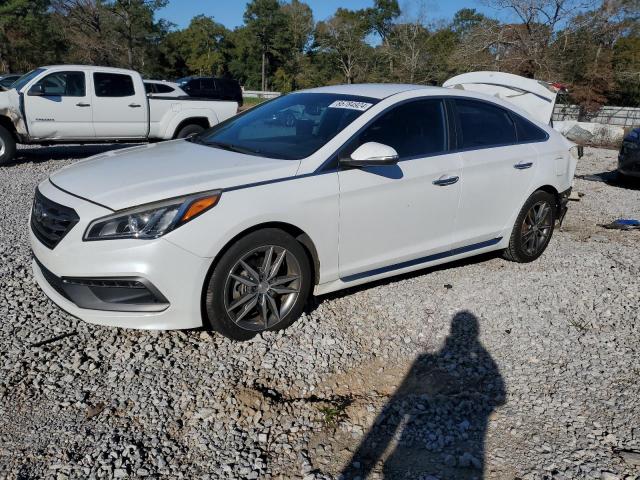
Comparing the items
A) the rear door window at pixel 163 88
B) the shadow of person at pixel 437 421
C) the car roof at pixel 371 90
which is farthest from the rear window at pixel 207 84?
the shadow of person at pixel 437 421

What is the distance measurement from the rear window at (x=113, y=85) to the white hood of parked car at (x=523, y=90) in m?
6.41

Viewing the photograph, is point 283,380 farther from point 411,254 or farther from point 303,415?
point 411,254

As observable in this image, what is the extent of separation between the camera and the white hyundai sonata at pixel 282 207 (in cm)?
308

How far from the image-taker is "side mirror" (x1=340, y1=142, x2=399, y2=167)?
3568 millimetres

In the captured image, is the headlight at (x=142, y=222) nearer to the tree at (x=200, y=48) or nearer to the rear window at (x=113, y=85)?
the rear window at (x=113, y=85)

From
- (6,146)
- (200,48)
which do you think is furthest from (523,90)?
(200,48)

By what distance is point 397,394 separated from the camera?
3.12 metres

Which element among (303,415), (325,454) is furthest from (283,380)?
(325,454)

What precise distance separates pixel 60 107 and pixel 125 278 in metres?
8.27

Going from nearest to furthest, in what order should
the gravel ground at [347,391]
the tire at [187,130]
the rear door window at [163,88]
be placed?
the gravel ground at [347,391], the tire at [187,130], the rear door window at [163,88]

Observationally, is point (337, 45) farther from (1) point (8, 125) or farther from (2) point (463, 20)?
(1) point (8, 125)

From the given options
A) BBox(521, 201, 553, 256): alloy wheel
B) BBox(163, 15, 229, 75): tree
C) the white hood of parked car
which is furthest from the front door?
BBox(163, 15, 229, 75): tree

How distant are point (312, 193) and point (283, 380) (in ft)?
3.98

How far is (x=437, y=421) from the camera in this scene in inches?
113
